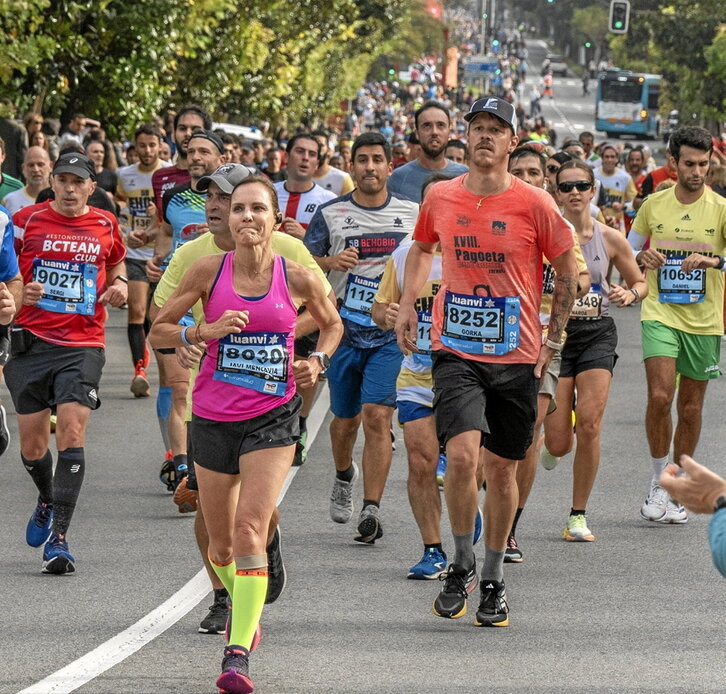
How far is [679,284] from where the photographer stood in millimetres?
10172

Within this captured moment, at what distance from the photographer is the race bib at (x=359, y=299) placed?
381 inches

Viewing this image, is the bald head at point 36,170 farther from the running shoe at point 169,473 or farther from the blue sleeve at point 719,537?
the blue sleeve at point 719,537

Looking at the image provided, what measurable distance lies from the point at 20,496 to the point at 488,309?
4.10 meters

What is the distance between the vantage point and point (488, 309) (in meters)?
7.40

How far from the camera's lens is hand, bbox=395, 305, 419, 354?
791 cm

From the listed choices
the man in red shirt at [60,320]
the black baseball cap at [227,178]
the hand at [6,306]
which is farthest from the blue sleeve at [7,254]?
the black baseball cap at [227,178]

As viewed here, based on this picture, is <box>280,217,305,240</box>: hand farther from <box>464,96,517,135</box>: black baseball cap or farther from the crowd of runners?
<box>464,96,517,135</box>: black baseball cap

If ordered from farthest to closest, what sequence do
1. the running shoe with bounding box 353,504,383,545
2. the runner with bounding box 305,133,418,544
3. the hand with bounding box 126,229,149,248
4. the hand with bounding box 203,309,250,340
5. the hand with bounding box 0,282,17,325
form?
the hand with bounding box 126,229,149,248
the runner with bounding box 305,133,418,544
the running shoe with bounding box 353,504,383,545
the hand with bounding box 0,282,17,325
the hand with bounding box 203,309,250,340

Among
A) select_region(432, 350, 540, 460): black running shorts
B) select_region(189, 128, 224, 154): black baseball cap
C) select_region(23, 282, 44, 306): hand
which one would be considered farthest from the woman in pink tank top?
select_region(189, 128, 224, 154): black baseball cap

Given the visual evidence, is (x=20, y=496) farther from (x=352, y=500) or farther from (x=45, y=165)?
(x=45, y=165)

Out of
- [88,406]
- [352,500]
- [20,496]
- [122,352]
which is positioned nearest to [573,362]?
[352,500]

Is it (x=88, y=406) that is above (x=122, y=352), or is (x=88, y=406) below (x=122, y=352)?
above

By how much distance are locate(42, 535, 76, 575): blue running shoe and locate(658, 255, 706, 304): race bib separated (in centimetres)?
377

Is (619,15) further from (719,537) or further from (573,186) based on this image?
(719,537)
